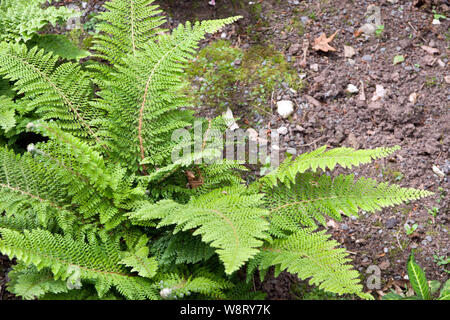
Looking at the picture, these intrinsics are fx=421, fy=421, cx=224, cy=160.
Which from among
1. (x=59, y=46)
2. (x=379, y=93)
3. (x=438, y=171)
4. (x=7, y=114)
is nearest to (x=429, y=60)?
(x=379, y=93)

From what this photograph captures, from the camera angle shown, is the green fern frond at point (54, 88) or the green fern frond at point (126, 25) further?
the green fern frond at point (126, 25)

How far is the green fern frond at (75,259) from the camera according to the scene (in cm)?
191

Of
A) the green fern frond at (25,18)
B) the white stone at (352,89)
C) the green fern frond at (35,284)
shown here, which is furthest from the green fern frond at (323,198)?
the green fern frond at (25,18)

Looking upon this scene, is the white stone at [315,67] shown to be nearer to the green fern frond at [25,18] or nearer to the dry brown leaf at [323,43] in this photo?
the dry brown leaf at [323,43]

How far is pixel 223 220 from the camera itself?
196 cm

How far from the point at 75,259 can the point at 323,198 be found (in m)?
1.33

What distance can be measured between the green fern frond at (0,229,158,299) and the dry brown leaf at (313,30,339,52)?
7.10 feet

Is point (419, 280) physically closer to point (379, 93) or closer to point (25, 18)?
point (379, 93)

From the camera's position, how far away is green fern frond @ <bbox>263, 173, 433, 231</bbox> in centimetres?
221

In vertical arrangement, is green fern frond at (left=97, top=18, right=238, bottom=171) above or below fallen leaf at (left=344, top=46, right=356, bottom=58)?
below

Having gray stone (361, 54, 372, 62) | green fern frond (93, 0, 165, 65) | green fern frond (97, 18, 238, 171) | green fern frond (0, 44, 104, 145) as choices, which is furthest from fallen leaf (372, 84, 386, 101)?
green fern frond (0, 44, 104, 145)

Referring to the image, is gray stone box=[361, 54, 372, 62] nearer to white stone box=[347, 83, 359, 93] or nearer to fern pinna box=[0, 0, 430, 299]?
white stone box=[347, 83, 359, 93]

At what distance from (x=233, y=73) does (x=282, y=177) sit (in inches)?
52.0
